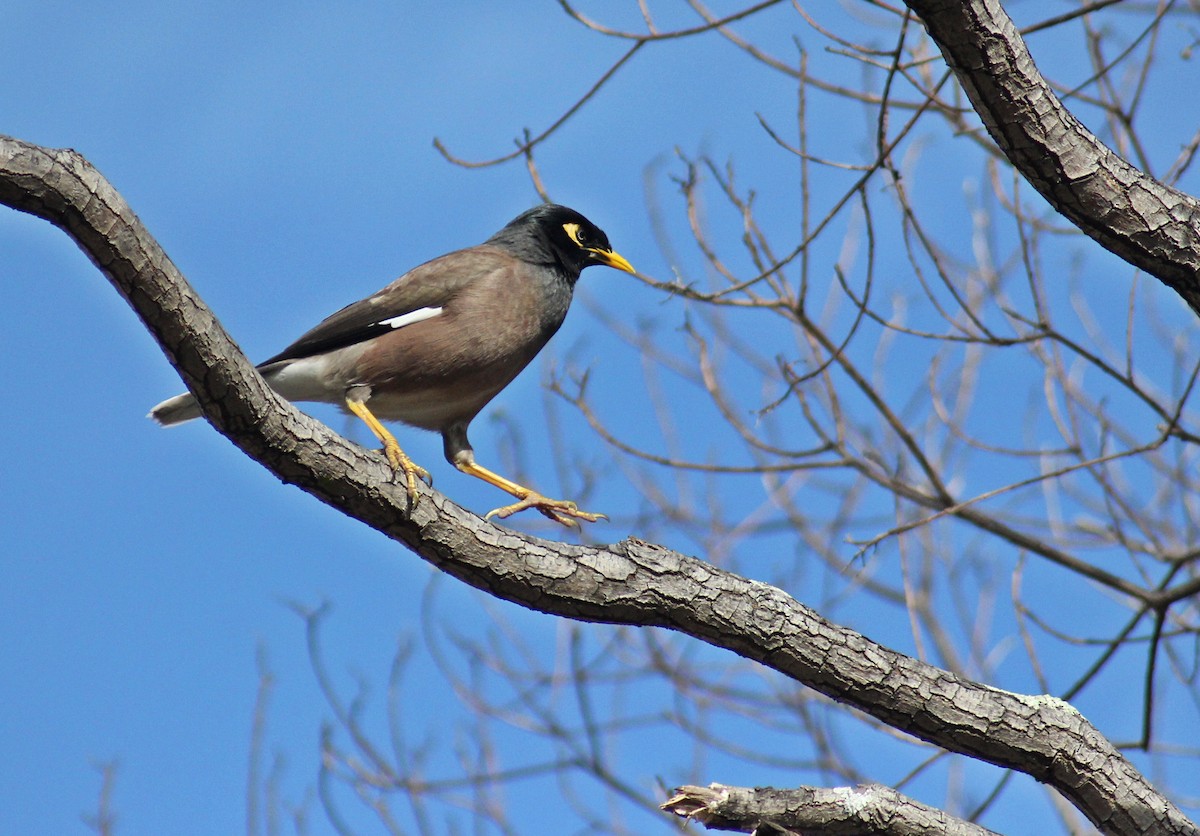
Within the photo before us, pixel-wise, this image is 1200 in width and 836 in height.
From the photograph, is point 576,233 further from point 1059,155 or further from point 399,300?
point 1059,155

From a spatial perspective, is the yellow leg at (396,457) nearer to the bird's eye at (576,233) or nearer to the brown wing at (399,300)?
the brown wing at (399,300)

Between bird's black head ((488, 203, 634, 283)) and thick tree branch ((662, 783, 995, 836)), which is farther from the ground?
bird's black head ((488, 203, 634, 283))

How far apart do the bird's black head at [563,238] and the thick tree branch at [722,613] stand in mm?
2355

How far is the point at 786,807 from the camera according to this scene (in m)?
2.97

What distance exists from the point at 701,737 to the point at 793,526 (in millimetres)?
1200

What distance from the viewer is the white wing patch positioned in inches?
185

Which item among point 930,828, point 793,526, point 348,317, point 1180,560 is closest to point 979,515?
point 1180,560

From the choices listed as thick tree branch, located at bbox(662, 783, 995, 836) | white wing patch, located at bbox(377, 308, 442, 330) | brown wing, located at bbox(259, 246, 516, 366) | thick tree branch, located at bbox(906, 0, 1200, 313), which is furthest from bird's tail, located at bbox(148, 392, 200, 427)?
thick tree branch, located at bbox(906, 0, 1200, 313)

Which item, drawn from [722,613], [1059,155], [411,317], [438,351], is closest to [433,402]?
[438,351]

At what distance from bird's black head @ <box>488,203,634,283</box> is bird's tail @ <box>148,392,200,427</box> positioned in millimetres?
1614

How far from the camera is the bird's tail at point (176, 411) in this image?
4715 mm

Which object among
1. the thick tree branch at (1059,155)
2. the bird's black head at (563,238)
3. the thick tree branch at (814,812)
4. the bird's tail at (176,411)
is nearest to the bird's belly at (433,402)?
the bird's tail at (176,411)

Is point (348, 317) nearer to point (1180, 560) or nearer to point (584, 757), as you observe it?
point (584, 757)

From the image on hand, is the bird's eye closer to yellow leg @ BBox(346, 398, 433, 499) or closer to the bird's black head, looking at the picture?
the bird's black head
